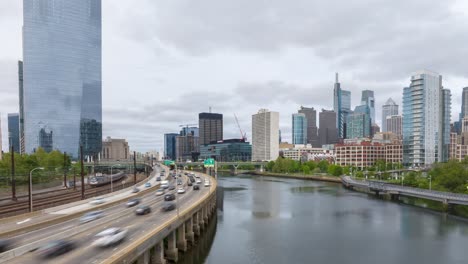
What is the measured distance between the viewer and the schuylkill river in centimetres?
4781

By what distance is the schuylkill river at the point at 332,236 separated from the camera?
47.8 meters

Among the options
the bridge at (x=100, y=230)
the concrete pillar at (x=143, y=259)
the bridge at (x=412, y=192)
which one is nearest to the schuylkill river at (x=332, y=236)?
the bridge at (x=412, y=192)

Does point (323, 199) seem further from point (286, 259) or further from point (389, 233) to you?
point (286, 259)

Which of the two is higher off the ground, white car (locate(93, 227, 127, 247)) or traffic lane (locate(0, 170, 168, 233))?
white car (locate(93, 227, 127, 247))

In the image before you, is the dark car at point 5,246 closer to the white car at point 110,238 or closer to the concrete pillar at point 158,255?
the white car at point 110,238

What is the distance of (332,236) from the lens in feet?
194

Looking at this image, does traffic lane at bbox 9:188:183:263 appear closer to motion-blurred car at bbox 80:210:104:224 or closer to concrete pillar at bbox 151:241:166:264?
motion-blurred car at bbox 80:210:104:224

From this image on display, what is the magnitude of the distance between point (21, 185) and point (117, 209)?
70.2 meters

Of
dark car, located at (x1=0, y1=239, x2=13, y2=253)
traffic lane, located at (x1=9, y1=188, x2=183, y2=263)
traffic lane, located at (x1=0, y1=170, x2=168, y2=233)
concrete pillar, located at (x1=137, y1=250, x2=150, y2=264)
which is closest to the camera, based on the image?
traffic lane, located at (x1=9, y1=188, x2=183, y2=263)

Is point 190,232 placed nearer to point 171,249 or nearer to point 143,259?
point 171,249

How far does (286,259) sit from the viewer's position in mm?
46531

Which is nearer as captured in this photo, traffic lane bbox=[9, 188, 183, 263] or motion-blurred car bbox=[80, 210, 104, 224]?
traffic lane bbox=[9, 188, 183, 263]

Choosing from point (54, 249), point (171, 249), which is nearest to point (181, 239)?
point (171, 249)

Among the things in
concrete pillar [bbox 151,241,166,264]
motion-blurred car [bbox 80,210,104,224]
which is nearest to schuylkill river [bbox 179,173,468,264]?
concrete pillar [bbox 151,241,166,264]
